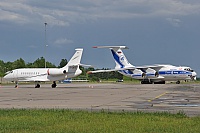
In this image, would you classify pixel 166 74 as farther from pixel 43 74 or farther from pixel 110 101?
pixel 110 101

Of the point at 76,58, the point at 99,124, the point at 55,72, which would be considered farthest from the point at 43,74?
the point at 99,124

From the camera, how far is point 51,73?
56.6m

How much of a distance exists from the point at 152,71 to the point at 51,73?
85.6 ft

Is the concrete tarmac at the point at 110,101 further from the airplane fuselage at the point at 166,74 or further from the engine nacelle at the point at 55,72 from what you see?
the airplane fuselage at the point at 166,74

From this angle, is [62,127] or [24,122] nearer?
[62,127]

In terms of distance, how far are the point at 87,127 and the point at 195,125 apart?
10.3 ft

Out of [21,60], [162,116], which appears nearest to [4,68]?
[21,60]

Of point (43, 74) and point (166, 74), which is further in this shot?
point (166, 74)

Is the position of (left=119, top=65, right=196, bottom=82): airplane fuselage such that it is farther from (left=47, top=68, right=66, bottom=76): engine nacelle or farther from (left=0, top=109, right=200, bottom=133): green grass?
(left=0, top=109, right=200, bottom=133): green grass

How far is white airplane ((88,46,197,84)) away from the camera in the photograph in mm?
72688

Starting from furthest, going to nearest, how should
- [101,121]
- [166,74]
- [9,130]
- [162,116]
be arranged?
[166,74]
[162,116]
[101,121]
[9,130]

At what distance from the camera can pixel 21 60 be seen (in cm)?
13500

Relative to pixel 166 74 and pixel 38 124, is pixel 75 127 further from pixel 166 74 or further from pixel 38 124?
pixel 166 74

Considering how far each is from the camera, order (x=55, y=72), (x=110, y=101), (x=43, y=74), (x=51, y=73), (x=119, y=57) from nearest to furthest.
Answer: (x=110, y=101) → (x=55, y=72) → (x=51, y=73) → (x=43, y=74) → (x=119, y=57)
